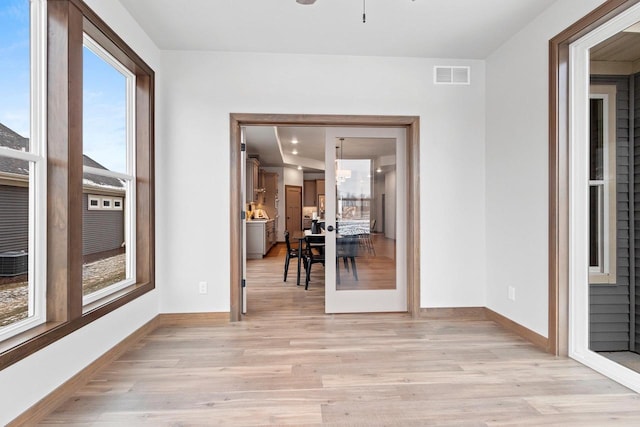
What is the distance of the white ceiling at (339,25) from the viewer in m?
2.68

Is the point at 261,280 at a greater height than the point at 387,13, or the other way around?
the point at 387,13

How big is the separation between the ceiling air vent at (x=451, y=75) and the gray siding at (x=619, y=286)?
4.21 feet

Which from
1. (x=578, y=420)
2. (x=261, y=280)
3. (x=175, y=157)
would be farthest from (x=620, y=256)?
(x=261, y=280)

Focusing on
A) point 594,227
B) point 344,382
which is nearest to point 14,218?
point 344,382

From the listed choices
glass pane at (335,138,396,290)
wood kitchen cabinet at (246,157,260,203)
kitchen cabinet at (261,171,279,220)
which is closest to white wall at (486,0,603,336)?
glass pane at (335,138,396,290)

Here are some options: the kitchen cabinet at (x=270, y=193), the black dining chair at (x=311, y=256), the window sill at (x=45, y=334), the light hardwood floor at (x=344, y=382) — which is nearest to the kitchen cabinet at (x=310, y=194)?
the kitchen cabinet at (x=270, y=193)

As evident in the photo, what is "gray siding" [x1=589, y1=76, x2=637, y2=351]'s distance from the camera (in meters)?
2.39

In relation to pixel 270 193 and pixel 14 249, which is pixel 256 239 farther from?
pixel 14 249

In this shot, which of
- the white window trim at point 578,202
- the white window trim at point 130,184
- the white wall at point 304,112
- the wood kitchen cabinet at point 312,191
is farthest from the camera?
the wood kitchen cabinet at point 312,191

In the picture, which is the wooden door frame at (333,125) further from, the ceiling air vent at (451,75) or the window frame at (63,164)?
the window frame at (63,164)

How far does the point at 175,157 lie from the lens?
11.3ft

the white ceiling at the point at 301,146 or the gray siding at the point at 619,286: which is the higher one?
the white ceiling at the point at 301,146

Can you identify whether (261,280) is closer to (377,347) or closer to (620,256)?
(377,347)

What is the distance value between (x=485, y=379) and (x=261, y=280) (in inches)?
153
